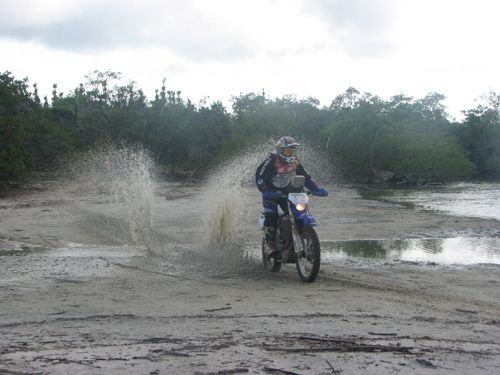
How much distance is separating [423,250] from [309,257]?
448 cm

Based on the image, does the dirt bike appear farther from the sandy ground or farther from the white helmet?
the white helmet

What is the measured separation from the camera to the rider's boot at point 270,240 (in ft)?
26.2

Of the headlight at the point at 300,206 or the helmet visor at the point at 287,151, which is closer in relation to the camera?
the headlight at the point at 300,206

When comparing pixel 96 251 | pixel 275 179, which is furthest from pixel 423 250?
pixel 96 251

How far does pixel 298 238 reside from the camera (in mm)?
7465

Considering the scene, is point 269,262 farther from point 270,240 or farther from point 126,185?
point 126,185

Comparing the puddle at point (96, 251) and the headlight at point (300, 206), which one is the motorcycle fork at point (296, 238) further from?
the puddle at point (96, 251)

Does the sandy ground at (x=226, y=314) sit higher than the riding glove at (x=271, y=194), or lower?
lower

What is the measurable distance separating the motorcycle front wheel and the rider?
0.78 meters

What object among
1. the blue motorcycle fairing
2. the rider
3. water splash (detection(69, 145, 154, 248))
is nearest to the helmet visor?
the rider

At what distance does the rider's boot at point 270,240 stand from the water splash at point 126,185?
2.95 meters

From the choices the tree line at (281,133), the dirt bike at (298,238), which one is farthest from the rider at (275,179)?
the tree line at (281,133)

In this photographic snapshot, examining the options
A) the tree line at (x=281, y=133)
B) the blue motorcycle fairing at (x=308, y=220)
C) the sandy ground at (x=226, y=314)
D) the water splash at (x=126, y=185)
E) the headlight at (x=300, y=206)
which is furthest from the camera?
the tree line at (x=281, y=133)

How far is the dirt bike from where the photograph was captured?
23.3 feet
